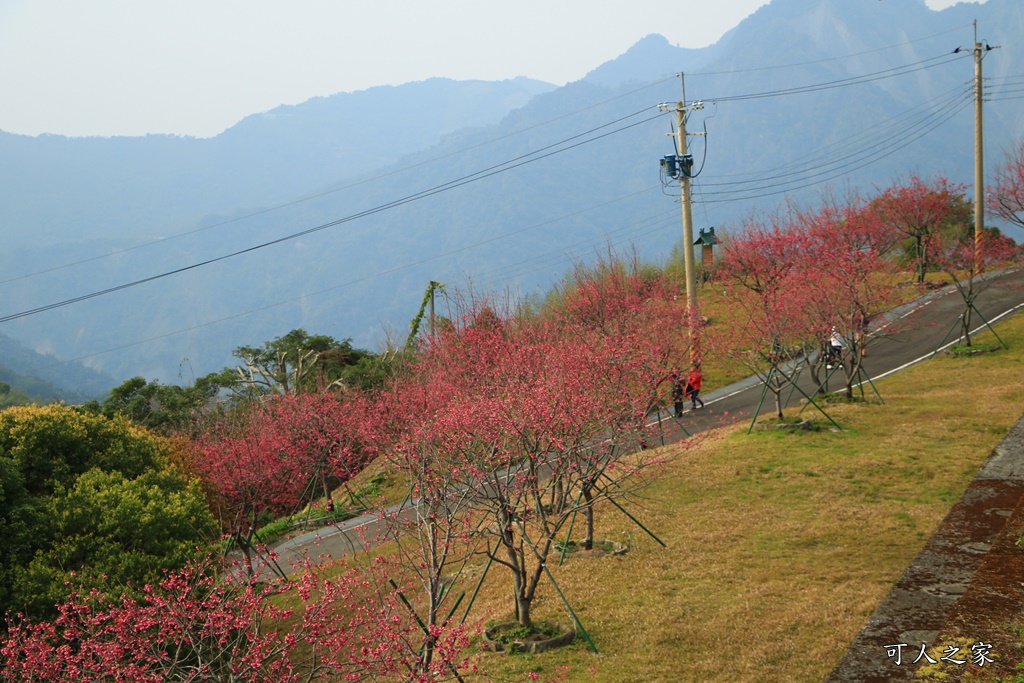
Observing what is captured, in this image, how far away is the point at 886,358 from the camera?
100ft

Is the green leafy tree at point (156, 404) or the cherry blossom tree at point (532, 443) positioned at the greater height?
the cherry blossom tree at point (532, 443)

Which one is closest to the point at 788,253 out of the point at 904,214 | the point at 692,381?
the point at 904,214

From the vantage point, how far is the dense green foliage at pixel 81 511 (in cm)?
1326

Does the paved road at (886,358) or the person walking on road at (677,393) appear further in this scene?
the paved road at (886,358)

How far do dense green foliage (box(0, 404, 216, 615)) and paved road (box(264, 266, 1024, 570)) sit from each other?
19.5 feet

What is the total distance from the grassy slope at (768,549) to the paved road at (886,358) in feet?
16.1

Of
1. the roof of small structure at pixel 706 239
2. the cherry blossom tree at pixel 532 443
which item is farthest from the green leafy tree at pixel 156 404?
the roof of small structure at pixel 706 239

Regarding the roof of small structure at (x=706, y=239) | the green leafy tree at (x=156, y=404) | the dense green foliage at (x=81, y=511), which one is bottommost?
the green leafy tree at (x=156, y=404)

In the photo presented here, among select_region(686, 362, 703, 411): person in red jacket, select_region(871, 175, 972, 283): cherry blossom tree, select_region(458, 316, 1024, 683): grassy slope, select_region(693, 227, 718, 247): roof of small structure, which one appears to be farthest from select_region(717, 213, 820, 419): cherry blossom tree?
select_region(871, 175, 972, 283): cherry blossom tree

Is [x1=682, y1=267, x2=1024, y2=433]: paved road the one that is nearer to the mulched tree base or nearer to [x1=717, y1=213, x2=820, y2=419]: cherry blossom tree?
[x1=717, y1=213, x2=820, y2=419]: cherry blossom tree

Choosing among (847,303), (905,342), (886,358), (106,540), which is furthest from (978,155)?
(106,540)

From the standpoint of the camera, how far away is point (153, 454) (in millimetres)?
17688

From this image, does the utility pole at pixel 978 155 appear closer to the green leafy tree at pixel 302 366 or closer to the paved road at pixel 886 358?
the paved road at pixel 886 358

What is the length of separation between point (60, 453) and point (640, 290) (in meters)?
26.8
